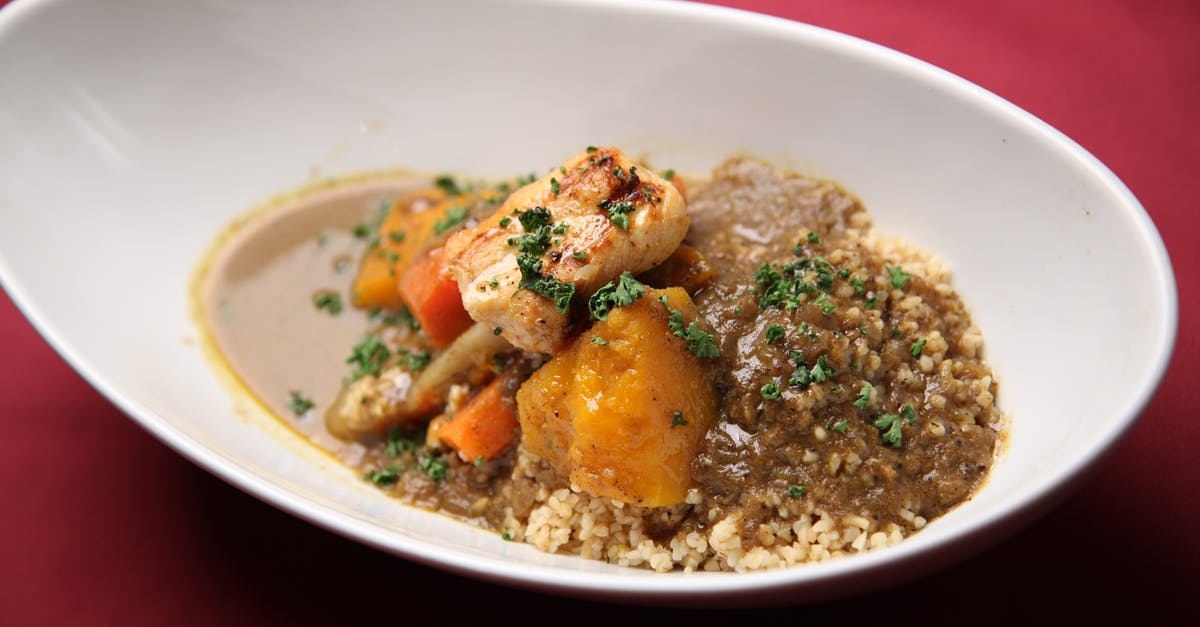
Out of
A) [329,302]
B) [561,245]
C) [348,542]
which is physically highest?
[561,245]

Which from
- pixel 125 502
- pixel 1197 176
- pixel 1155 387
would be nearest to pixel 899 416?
pixel 1155 387

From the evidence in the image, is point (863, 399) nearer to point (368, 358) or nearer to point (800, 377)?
point (800, 377)

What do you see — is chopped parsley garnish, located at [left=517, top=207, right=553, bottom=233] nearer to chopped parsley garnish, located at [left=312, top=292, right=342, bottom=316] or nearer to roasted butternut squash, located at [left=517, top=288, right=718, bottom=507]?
roasted butternut squash, located at [left=517, top=288, right=718, bottom=507]

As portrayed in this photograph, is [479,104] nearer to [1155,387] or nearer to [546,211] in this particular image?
[546,211]

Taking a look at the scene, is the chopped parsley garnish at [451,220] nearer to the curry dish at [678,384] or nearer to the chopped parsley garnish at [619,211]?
the curry dish at [678,384]

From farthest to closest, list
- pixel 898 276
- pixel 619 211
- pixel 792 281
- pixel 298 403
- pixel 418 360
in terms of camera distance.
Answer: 1. pixel 298 403
2. pixel 418 360
3. pixel 898 276
4. pixel 792 281
5. pixel 619 211

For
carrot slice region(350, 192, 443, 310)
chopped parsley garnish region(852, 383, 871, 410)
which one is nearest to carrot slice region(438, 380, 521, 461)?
carrot slice region(350, 192, 443, 310)

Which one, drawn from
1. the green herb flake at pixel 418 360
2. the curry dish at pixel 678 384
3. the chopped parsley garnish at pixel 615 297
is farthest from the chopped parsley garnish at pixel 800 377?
the green herb flake at pixel 418 360

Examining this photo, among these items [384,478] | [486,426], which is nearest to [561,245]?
[486,426]
